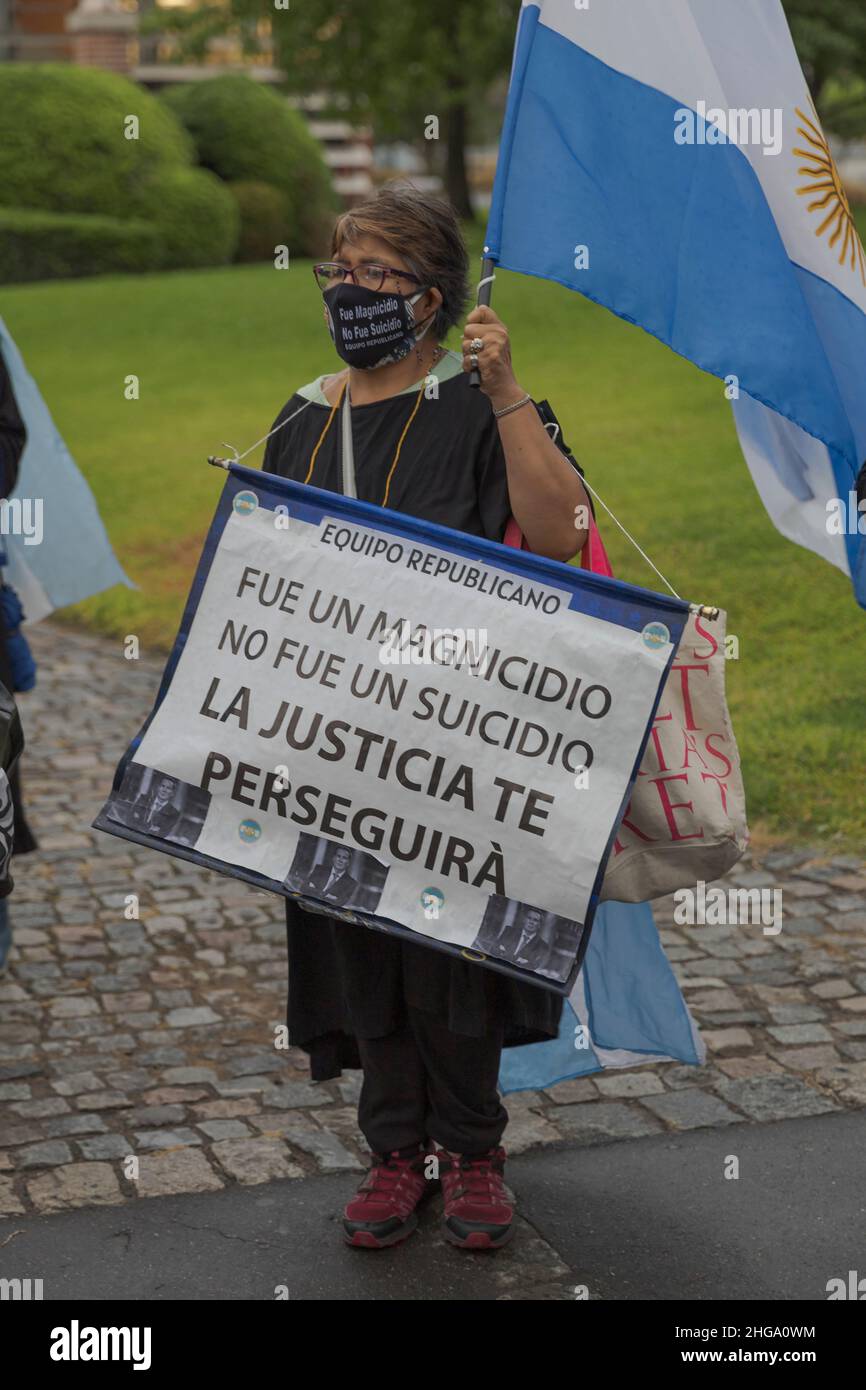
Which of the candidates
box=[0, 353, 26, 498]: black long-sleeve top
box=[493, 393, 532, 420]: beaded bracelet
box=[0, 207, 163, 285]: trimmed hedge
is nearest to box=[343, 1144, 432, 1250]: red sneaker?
box=[493, 393, 532, 420]: beaded bracelet

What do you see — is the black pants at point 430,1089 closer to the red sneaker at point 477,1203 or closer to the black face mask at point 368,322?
the red sneaker at point 477,1203

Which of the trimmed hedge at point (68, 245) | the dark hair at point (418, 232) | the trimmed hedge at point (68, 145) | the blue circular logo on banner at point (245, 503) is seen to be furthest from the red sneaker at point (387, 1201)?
the trimmed hedge at point (68, 145)

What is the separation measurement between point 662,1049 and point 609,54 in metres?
2.18

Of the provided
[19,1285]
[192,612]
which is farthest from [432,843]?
[19,1285]

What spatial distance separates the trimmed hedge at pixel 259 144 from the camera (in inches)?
1117

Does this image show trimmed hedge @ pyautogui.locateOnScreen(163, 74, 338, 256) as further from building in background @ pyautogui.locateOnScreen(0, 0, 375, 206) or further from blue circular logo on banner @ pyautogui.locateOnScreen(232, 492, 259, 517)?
blue circular logo on banner @ pyautogui.locateOnScreen(232, 492, 259, 517)

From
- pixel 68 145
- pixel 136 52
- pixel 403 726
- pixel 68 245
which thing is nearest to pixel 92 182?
pixel 68 145

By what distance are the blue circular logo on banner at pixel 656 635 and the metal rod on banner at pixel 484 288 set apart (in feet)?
1.82

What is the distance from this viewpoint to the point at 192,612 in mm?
3498

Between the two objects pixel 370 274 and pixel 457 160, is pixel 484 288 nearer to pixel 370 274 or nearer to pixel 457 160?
pixel 370 274

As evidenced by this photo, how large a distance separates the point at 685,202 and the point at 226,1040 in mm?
2595

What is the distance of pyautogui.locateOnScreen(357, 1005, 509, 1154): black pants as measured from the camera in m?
3.63

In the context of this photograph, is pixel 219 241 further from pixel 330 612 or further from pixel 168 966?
pixel 330 612

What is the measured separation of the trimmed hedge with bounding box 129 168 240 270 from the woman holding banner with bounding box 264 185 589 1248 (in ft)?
77.3
